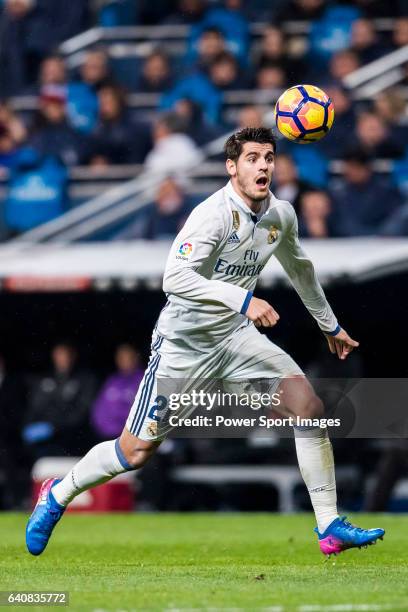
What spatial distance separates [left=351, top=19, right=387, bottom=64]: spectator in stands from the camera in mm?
17203

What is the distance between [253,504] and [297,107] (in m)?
7.59

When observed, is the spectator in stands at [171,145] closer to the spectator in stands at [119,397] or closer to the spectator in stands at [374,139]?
the spectator in stands at [374,139]

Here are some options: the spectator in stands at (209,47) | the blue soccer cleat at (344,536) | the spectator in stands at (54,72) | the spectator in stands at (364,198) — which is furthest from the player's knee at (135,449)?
the spectator in stands at (54,72)

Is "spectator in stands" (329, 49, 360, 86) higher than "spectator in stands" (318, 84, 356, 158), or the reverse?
"spectator in stands" (329, 49, 360, 86)

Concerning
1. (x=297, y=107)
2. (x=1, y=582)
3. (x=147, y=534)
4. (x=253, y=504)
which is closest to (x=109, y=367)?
(x=253, y=504)

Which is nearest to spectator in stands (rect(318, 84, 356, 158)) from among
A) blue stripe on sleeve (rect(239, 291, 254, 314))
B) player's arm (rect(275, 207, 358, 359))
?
player's arm (rect(275, 207, 358, 359))

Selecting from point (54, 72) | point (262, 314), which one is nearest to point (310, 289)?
point (262, 314)

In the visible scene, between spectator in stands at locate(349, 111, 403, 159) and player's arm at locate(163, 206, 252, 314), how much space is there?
773 cm

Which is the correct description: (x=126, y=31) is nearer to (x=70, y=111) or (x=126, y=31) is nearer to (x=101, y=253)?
(x=70, y=111)

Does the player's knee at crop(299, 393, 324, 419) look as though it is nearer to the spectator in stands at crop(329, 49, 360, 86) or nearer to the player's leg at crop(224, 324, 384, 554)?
the player's leg at crop(224, 324, 384, 554)

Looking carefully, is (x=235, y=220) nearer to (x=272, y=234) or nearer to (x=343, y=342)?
(x=272, y=234)

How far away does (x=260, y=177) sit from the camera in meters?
8.00

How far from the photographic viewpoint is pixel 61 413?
1512 centimetres

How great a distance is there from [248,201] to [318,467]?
5.14ft
